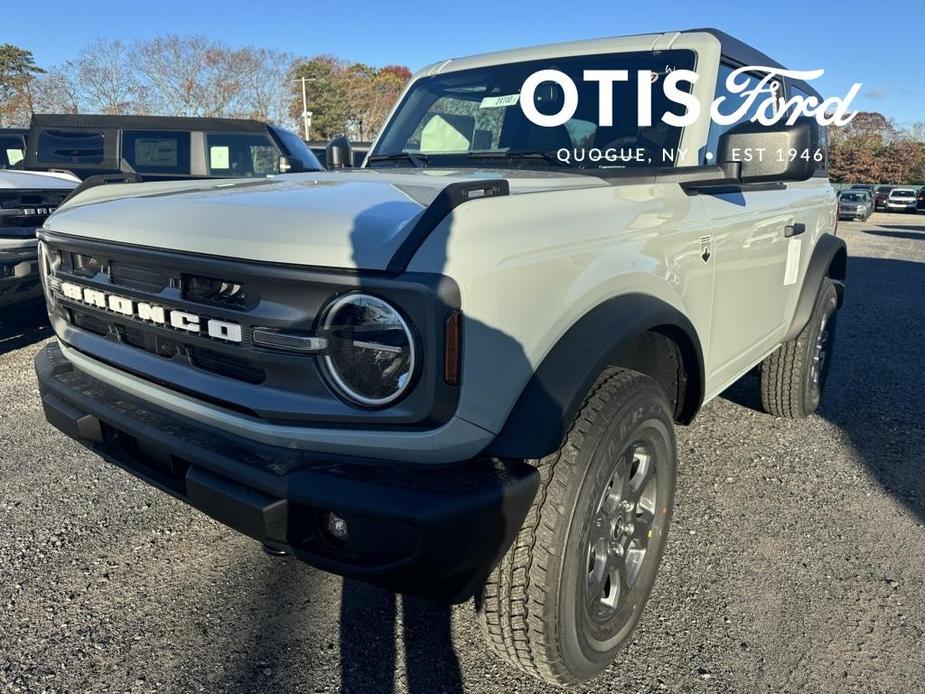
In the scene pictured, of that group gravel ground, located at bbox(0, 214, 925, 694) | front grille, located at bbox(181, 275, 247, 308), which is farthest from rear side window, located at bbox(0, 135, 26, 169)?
front grille, located at bbox(181, 275, 247, 308)

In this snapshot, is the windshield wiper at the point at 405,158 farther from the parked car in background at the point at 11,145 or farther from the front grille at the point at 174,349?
the parked car in background at the point at 11,145

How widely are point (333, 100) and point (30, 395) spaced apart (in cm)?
5030

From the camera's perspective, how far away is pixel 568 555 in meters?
1.78

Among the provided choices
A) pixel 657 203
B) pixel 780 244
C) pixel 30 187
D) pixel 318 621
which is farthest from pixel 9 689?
pixel 30 187

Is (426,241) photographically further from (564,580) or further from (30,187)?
(30,187)

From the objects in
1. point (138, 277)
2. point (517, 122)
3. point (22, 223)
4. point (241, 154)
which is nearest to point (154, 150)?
point (241, 154)

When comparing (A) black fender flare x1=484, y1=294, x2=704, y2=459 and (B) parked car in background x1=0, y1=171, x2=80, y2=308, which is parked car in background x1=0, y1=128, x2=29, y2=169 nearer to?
(B) parked car in background x1=0, y1=171, x2=80, y2=308

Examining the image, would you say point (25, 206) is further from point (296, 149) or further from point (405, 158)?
point (405, 158)

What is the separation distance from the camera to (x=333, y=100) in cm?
5097

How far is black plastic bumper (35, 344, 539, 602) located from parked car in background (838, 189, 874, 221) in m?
32.2

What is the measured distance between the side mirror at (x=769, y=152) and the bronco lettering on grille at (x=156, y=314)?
1696 millimetres

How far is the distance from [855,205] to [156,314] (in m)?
33.0

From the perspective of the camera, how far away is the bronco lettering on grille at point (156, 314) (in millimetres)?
1777

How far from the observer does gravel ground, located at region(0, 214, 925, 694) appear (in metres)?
2.11
